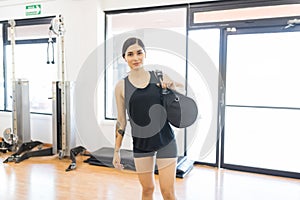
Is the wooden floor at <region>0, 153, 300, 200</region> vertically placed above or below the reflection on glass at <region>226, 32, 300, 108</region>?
below

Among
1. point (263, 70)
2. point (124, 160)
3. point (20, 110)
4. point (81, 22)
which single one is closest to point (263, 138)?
point (263, 70)

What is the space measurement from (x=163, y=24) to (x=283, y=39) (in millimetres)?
1526

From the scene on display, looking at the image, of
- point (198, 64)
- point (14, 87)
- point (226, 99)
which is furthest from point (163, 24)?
point (14, 87)

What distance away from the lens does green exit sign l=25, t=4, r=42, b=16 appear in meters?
4.52

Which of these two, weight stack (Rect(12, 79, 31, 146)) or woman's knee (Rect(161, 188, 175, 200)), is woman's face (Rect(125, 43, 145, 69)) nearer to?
woman's knee (Rect(161, 188, 175, 200))

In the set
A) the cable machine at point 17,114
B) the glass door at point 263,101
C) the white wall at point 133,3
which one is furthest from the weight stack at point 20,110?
the glass door at point 263,101

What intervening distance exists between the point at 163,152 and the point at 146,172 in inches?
7.5

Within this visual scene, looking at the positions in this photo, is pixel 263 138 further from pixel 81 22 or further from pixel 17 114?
pixel 17 114

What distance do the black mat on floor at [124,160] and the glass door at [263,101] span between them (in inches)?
20.4

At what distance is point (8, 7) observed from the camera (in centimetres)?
482

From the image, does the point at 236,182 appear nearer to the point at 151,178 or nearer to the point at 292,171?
the point at 292,171

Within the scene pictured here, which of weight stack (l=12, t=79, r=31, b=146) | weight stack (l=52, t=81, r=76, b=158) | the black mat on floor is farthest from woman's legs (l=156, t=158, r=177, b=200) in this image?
weight stack (l=12, t=79, r=31, b=146)

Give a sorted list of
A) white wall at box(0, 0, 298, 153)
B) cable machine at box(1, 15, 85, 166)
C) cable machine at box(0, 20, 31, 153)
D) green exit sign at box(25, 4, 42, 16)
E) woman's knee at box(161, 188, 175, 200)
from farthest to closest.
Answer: green exit sign at box(25, 4, 42, 16), cable machine at box(0, 20, 31, 153), white wall at box(0, 0, 298, 153), cable machine at box(1, 15, 85, 166), woman's knee at box(161, 188, 175, 200)

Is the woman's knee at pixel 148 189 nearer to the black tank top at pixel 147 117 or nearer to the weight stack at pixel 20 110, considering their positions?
the black tank top at pixel 147 117
